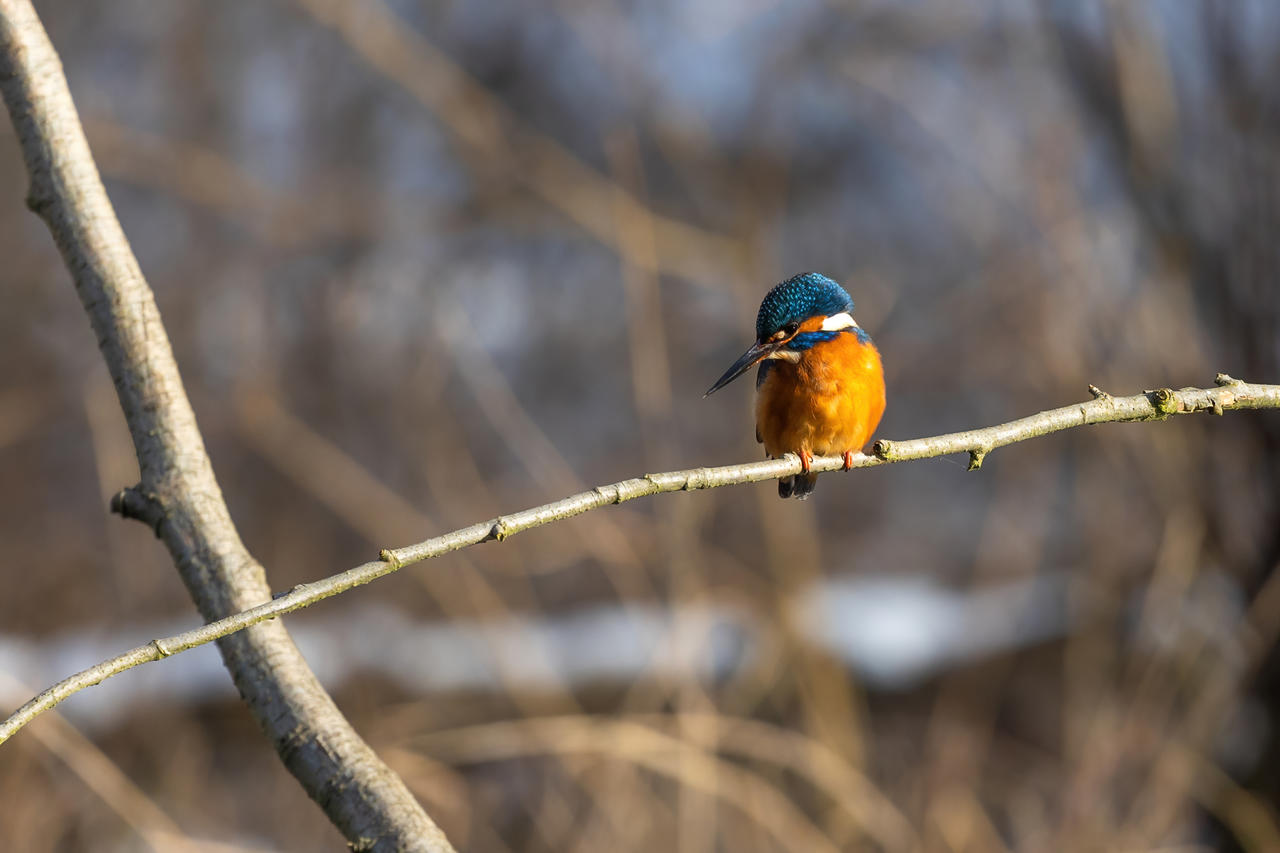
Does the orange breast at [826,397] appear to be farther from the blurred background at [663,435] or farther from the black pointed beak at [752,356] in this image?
the blurred background at [663,435]

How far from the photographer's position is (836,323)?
2418mm

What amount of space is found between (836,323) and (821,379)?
5.5 inches

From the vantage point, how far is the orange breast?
7.77ft

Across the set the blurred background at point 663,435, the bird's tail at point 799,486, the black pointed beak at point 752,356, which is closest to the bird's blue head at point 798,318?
the black pointed beak at point 752,356

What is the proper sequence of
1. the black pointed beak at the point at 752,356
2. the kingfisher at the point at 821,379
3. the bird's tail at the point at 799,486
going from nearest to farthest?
the black pointed beak at the point at 752,356, the kingfisher at the point at 821,379, the bird's tail at the point at 799,486

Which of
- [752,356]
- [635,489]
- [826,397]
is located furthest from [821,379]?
[635,489]

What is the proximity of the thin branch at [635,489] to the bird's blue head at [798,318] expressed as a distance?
46 cm

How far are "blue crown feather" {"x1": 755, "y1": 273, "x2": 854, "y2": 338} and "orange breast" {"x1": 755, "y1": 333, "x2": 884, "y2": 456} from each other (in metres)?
0.06

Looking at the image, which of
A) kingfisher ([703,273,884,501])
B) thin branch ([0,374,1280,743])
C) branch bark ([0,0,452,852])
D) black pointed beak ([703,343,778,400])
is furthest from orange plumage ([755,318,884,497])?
branch bark ([0,0,452,852])

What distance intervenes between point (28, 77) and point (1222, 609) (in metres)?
4.33

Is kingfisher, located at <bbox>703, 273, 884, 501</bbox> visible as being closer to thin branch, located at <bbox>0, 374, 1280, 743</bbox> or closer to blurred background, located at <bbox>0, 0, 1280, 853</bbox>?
thin branch, located at <bbox>0, 374, 1280, 743</bbox>

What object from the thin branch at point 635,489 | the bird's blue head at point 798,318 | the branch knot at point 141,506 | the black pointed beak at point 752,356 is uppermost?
the bird's blue head at point 798,318

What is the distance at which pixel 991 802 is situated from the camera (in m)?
5.20

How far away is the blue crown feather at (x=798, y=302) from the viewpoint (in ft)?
7.20
